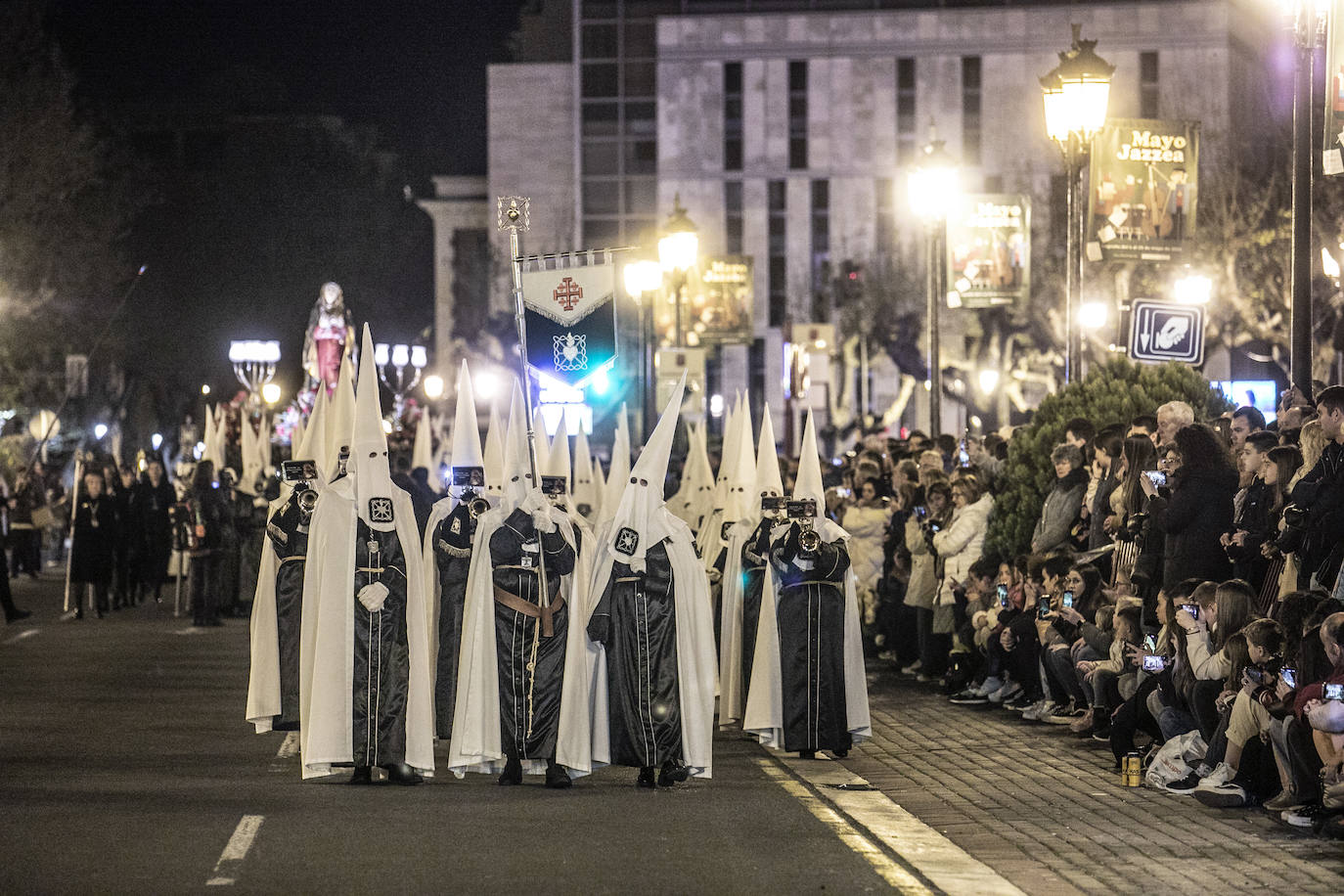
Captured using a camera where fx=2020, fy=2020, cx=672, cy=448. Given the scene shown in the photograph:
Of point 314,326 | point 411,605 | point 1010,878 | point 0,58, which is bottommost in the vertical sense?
point 1010,878

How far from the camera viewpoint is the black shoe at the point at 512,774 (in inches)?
482

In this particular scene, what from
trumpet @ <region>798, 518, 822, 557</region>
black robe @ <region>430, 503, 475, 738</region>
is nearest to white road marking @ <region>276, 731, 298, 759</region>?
black robe @ <region>430, 503, 475, 738</region>

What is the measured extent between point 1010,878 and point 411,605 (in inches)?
182

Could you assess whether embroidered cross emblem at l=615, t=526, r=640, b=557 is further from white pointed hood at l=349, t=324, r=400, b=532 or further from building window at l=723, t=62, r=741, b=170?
building window at l=723, t=62, r=741, b=170

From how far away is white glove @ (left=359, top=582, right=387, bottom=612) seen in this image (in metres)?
12.2

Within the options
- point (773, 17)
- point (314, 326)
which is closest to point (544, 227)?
point (773, 17)

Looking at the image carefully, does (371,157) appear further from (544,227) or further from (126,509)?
(126,509)

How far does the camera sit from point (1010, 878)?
30.4 feet

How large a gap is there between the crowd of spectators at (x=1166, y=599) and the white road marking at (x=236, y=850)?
201 inches

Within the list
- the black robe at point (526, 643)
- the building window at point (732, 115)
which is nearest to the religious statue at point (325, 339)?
the black robe at point (526, 643)

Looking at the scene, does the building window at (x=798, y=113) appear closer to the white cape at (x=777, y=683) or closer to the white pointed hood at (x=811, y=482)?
the white pointed hood at (x=811, y=482)

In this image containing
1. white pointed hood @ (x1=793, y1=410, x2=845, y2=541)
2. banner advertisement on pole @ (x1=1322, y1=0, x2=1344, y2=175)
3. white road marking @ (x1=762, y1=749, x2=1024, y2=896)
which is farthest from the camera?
white pointed hood @ (x1=793, y1=410, x2=845, y2=541)

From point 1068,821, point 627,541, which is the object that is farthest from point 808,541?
point 1068,821

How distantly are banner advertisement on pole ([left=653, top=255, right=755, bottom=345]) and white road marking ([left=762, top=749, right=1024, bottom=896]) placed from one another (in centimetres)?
2487
